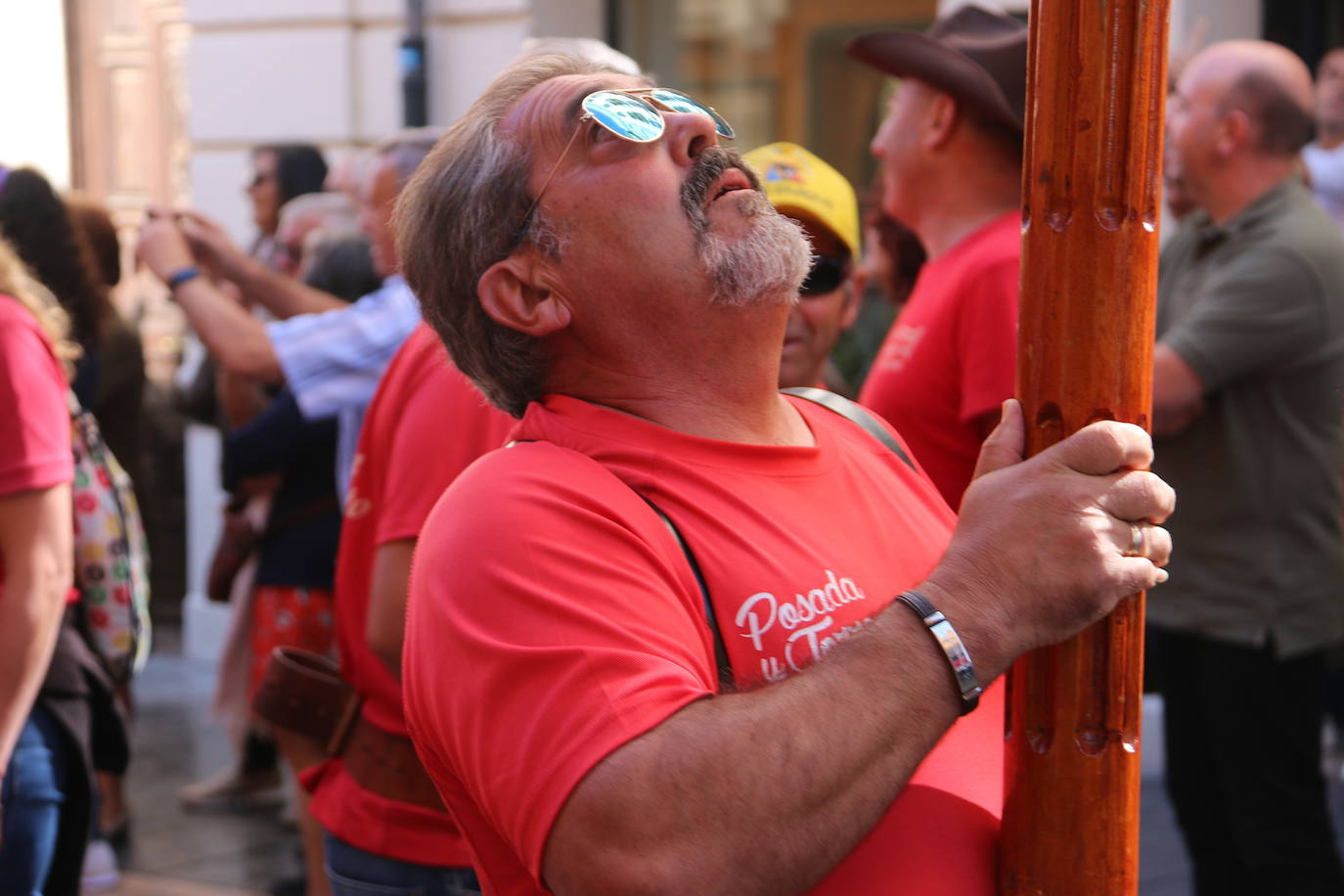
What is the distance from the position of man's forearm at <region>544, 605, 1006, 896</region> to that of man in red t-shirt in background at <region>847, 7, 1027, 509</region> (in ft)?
4.25

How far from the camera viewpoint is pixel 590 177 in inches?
63.7

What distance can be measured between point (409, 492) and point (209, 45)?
6356 mm

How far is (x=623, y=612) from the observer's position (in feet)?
4.39

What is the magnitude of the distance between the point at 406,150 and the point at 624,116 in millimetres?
2415

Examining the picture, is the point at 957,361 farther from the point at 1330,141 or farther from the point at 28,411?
the point at 1330,141

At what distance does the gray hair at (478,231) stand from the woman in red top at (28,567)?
1071 mm

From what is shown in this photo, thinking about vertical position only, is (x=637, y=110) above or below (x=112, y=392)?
above

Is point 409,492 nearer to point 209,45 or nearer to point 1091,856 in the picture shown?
point 1091,856

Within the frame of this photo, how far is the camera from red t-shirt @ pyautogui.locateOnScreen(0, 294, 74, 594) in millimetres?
2521

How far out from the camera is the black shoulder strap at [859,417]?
1879 millimetres

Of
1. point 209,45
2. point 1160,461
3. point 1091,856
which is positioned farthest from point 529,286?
point 209,45

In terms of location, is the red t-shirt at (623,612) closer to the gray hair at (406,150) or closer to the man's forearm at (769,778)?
the man's forearm at (769,778)

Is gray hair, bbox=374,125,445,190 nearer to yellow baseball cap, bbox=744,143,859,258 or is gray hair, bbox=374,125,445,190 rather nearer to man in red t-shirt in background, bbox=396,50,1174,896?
yellow baseball cap, bbox=744,143,859,258

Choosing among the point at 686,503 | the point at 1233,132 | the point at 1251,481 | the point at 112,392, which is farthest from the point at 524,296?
the point at 112,392
